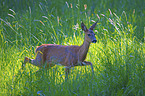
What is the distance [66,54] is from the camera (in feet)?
20.0

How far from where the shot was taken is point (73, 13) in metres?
8.98

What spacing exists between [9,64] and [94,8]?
15.8 ft

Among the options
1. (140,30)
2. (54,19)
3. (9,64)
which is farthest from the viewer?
(54,19)

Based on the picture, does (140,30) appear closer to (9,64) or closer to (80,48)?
(80,48)

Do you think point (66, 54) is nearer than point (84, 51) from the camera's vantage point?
No

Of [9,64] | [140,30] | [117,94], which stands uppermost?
[140,30]

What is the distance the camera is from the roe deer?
5902 mm

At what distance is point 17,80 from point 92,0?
6296 mm

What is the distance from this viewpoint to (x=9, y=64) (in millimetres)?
5973

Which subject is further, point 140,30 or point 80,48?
point 140,30

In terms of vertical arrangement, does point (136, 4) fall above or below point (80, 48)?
above

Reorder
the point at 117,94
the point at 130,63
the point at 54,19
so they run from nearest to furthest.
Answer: the point at 117,94
the point at 130,63
the point at 54,19

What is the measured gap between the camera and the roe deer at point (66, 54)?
5.90m

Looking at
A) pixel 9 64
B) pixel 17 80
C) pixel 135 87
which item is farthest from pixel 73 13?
pixel 135 87
